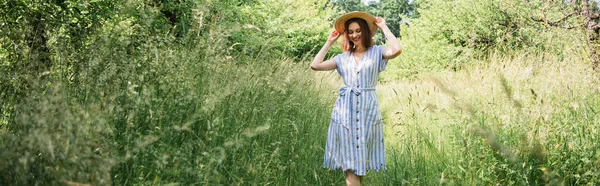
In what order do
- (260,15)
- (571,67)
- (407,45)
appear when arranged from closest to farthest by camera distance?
(571,67) → (260,15) → (407,45)

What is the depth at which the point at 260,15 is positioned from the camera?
46.0 feet

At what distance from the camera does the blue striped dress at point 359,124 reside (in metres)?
3.91

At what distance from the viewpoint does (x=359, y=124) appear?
12.9ft

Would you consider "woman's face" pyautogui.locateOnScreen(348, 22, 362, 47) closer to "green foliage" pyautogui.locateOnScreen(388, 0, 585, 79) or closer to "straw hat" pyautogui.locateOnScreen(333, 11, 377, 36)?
"straw hat" pyautogui.locateOnScreen(333, 11, 377, 36)

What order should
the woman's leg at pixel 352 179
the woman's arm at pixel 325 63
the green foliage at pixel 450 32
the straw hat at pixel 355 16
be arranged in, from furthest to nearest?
the green foliage at pixel 450 32 < the woman's arm at pixel 325 63 < the straw hat at pixel 355 16 < the woman's leg at pixel 352 179

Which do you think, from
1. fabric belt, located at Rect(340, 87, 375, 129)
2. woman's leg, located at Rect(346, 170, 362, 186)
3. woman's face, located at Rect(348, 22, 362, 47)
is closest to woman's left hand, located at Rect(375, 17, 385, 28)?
woman's face, located at Rect(348, 22, 362, 47)

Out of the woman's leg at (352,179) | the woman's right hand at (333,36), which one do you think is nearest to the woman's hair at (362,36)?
the woman's right hand at (333,36)

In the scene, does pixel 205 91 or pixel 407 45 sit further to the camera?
pixel 407 45

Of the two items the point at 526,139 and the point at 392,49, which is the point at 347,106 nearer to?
the point at 392,49

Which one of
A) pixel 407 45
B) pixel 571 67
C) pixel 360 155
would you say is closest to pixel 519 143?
pixel 360 155

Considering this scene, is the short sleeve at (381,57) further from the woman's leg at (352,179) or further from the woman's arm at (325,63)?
the woman's leg at (352,179)

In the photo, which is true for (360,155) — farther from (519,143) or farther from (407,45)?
(407,45)

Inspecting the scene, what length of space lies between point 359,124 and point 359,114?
0.24 ft

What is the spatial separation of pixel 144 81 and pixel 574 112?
323 centimetres
